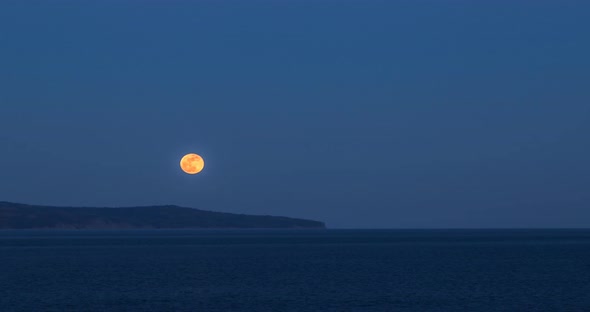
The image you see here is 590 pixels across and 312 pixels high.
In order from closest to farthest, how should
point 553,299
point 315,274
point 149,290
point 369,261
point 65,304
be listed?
1. point 65,304
2. point 553,299
3. point 149,290
4. point 315,274
5. point 369,261

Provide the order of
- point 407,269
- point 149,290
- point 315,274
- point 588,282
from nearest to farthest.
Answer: point 149,290 < point 588,282 < point 315,274 < point 407,269

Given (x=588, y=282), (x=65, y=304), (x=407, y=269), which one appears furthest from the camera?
(x=407, y=269)

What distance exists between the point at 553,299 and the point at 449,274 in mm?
23768

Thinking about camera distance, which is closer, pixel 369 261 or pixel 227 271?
pixel 227 271

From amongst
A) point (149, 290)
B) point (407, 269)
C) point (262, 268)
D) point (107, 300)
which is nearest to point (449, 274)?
point (407, 269)

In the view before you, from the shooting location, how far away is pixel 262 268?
99.2 meters

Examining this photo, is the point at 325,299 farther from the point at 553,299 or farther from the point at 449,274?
the point at 449,274

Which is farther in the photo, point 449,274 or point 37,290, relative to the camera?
point 449,274

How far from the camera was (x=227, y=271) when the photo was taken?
3688 inches

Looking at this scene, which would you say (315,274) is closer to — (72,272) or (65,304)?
(72,272)

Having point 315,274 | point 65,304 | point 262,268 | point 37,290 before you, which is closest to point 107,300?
point 65,304

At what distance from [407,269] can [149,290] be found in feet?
118

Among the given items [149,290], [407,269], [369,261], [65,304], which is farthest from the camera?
[369,261]

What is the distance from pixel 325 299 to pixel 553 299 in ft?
57.5
